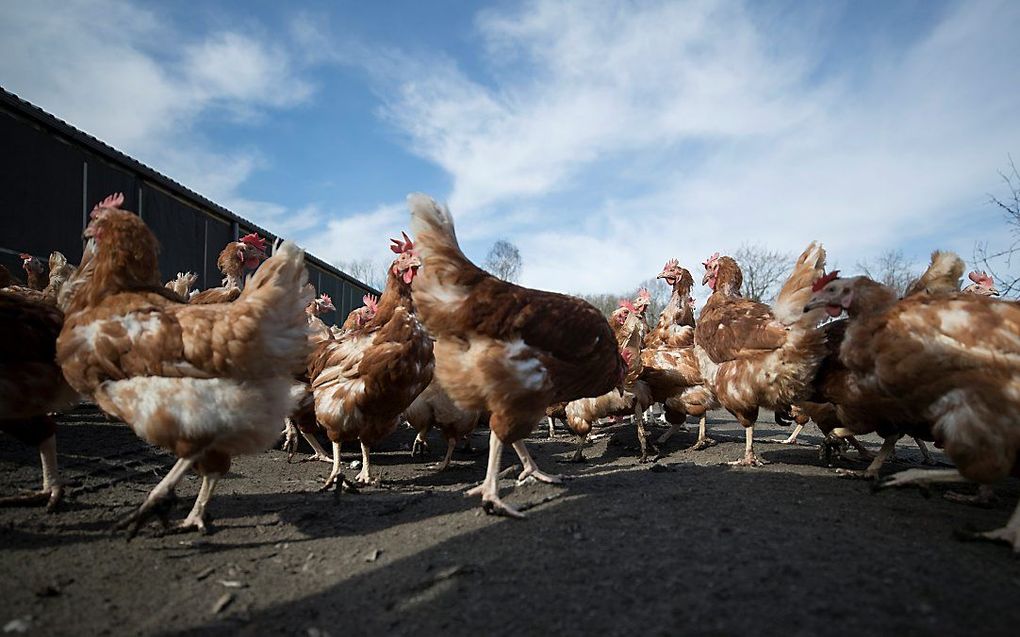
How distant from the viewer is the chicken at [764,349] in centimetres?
492

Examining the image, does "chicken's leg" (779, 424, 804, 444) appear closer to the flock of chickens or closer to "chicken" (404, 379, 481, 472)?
the flock of chickens

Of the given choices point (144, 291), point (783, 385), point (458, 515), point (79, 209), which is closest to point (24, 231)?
point (79, 209)

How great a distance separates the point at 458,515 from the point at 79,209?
9799 millimetres

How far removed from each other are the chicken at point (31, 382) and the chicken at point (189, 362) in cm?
54

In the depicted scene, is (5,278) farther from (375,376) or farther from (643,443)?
(643,443)

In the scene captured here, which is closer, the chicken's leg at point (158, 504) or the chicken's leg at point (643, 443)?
the chicken's leg at point (158, 504)

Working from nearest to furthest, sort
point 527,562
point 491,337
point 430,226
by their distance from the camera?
point 527,562, point 491,337, point 430,226

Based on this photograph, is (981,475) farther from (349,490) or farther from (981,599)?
(349,490)

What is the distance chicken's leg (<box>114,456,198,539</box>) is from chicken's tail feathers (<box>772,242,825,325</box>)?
5487 mm

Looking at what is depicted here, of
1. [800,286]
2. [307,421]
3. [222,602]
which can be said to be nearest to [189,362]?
[222,602]

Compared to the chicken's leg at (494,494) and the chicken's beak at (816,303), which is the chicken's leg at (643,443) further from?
the chicken's leg at (494,494)

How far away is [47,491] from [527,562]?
12.4 ft

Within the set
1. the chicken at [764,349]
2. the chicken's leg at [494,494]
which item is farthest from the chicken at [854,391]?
the chicken's leg at [494,494]

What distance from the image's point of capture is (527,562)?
8.30ft
